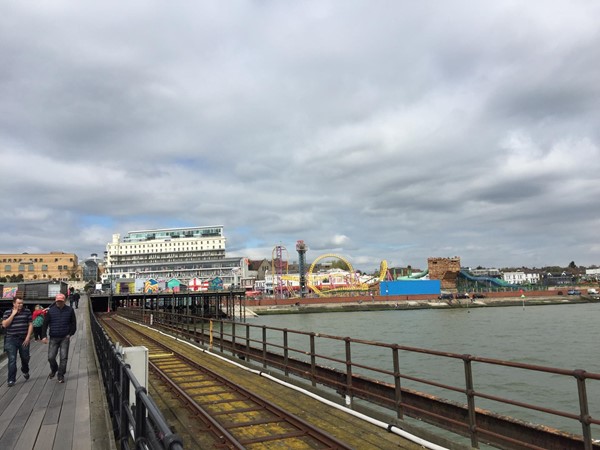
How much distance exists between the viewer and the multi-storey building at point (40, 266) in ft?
507

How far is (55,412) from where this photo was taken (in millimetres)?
6695

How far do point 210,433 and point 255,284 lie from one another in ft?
499

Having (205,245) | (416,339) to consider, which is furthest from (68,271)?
(416,339)

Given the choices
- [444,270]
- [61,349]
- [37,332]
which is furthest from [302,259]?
[61,349]

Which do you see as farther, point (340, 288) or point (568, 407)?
point (340, 288)

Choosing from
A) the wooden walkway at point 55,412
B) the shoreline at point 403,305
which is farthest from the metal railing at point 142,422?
the shoreline at point 403,305

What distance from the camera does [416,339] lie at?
35281 millimetres

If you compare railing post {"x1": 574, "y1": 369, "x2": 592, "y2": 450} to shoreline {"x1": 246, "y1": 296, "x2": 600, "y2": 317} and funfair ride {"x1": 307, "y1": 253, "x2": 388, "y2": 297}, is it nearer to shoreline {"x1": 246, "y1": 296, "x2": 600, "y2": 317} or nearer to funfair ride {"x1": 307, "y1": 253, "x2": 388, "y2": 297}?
shoreline {"x1": 246, "y1": 296, "x2": 600, "y2": 317}

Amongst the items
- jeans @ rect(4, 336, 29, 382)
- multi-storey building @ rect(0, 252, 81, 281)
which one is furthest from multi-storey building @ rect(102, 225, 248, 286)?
jeans @ rect(4, 336, 29, 382)

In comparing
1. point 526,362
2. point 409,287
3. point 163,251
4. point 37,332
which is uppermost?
point 163,251

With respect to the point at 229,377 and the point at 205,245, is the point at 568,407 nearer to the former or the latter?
the point at 229,377

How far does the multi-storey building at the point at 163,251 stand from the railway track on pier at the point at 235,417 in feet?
504

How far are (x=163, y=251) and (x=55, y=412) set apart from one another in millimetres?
187889

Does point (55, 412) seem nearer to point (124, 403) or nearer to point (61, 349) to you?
point (61, 349)
